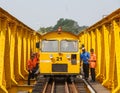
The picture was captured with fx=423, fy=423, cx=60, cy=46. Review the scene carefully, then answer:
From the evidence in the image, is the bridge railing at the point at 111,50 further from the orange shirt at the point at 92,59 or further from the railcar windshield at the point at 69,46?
the railcar windshield at the point at 69,46

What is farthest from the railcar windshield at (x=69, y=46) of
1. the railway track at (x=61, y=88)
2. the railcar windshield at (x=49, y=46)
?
the railway track at (x=61, y=88)

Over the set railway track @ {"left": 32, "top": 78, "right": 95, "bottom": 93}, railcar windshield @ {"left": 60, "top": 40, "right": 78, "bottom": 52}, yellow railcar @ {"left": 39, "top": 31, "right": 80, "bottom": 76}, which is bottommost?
railway track @ {"left": 32, "top": 78, "right": 95, "bottom": 93}

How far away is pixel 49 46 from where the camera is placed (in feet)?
64.1

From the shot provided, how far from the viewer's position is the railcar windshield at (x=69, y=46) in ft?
63.5

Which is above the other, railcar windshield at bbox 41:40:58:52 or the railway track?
railcar windshield at bbox 41:40:58:52

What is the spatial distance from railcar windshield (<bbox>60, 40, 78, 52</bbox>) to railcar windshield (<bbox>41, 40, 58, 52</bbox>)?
28 cm

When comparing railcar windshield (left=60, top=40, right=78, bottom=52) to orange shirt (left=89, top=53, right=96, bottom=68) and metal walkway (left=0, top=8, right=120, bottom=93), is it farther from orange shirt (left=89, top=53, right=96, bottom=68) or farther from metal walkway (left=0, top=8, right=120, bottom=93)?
metal walkway (left=0, top=8, right=120, bottom=93)

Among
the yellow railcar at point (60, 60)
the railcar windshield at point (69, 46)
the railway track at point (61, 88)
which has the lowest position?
the railway track at point (61, 88)

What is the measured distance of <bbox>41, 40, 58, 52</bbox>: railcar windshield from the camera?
63.6 feet

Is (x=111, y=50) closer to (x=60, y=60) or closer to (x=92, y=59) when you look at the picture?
(x=92, y=59)

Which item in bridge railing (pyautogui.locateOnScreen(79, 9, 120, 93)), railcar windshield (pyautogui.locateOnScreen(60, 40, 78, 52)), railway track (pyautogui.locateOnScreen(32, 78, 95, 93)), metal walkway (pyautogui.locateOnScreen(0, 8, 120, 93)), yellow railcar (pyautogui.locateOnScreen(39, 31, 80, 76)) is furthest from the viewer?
railcar windshield (pyautogui.locateOnScreen(60, 40, 78, 52))

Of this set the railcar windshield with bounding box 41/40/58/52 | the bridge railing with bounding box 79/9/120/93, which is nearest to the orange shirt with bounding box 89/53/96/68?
the bridge railing with bounding box 79/9/120/93

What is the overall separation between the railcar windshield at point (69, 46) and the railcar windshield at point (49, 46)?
10.9 inches

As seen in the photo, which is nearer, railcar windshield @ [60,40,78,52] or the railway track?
the railway track
